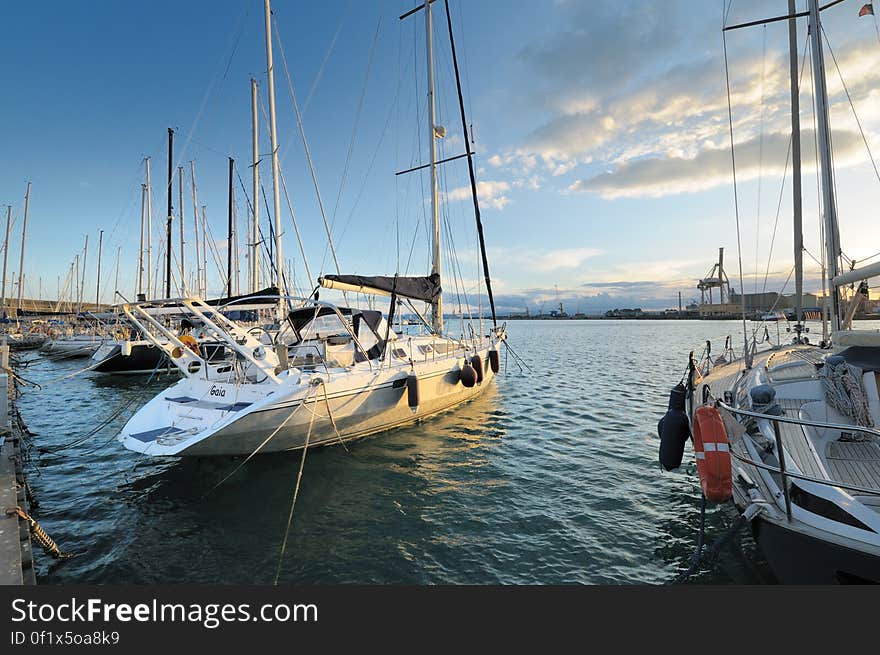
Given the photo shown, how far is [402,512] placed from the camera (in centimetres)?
634

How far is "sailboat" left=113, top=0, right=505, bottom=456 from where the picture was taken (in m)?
7.41

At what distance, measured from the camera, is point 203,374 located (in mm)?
9031

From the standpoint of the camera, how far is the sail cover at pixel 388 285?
1009 centimetres

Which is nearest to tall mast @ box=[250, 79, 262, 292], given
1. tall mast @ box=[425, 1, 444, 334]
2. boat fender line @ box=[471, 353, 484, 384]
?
tall mast @ box=[425, 1, 444, 334]

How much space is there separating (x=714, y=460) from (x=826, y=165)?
22.3 feet

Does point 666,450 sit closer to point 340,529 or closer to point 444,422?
point 340,529

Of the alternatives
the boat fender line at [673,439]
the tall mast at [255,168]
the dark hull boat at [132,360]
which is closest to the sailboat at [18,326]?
the dark hull boat at [132,360]

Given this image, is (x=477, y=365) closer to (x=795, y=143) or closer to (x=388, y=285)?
(x=388, y=285)

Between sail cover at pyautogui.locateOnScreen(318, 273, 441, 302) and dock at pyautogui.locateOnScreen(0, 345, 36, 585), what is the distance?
591 cm

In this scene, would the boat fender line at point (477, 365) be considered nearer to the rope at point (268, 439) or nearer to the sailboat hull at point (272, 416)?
the sailboat hull at point (272, 416)

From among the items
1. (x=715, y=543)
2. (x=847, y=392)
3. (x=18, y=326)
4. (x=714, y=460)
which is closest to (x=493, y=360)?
(x=847, y=392)

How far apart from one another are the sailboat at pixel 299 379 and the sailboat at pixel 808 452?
18.6 feet

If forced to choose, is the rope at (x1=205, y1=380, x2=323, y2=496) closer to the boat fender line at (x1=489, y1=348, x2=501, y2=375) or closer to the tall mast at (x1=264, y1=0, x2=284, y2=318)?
the tall mast at (x1=264, y1=0, x2=284, y2=318)

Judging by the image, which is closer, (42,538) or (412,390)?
(42,538)
